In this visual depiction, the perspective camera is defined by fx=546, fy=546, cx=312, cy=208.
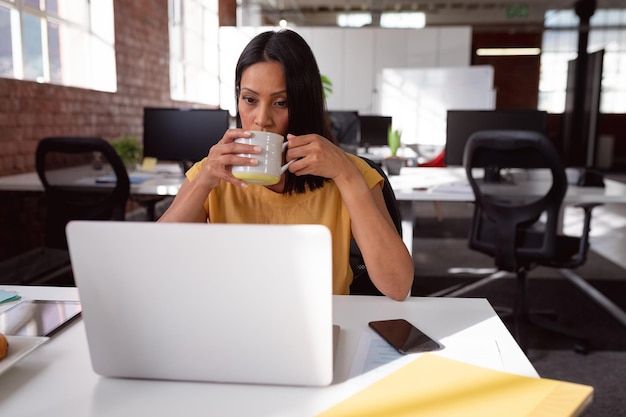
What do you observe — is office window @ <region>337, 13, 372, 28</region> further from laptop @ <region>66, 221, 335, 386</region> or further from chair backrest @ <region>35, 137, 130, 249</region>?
laptop @ <region>66, 221, 335, 386</region>

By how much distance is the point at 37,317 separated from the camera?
0.97m

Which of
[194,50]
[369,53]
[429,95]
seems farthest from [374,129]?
[369,53]

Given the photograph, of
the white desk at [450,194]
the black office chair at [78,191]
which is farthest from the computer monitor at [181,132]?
the white desk at [450,194]

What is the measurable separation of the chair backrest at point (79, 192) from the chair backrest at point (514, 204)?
5.79ft

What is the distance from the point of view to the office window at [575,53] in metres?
12.3

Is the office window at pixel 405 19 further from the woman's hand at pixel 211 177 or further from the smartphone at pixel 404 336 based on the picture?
the smartphone at pixel 404 336

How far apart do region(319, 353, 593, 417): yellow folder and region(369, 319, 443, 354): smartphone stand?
0.24 ft

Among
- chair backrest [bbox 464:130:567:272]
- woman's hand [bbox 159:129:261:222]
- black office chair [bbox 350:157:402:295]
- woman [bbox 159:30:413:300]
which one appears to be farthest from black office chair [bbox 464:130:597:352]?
woman's hand [bbox 159:129:261:222]

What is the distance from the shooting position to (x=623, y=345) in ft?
9.10

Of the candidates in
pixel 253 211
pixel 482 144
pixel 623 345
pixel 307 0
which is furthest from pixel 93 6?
pixel 307 0

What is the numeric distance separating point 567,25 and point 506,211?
1184 centimetres

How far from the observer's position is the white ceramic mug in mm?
965

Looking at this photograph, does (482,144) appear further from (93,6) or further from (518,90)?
(518,90)

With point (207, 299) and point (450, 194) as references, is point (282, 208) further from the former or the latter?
point (450, 194)
